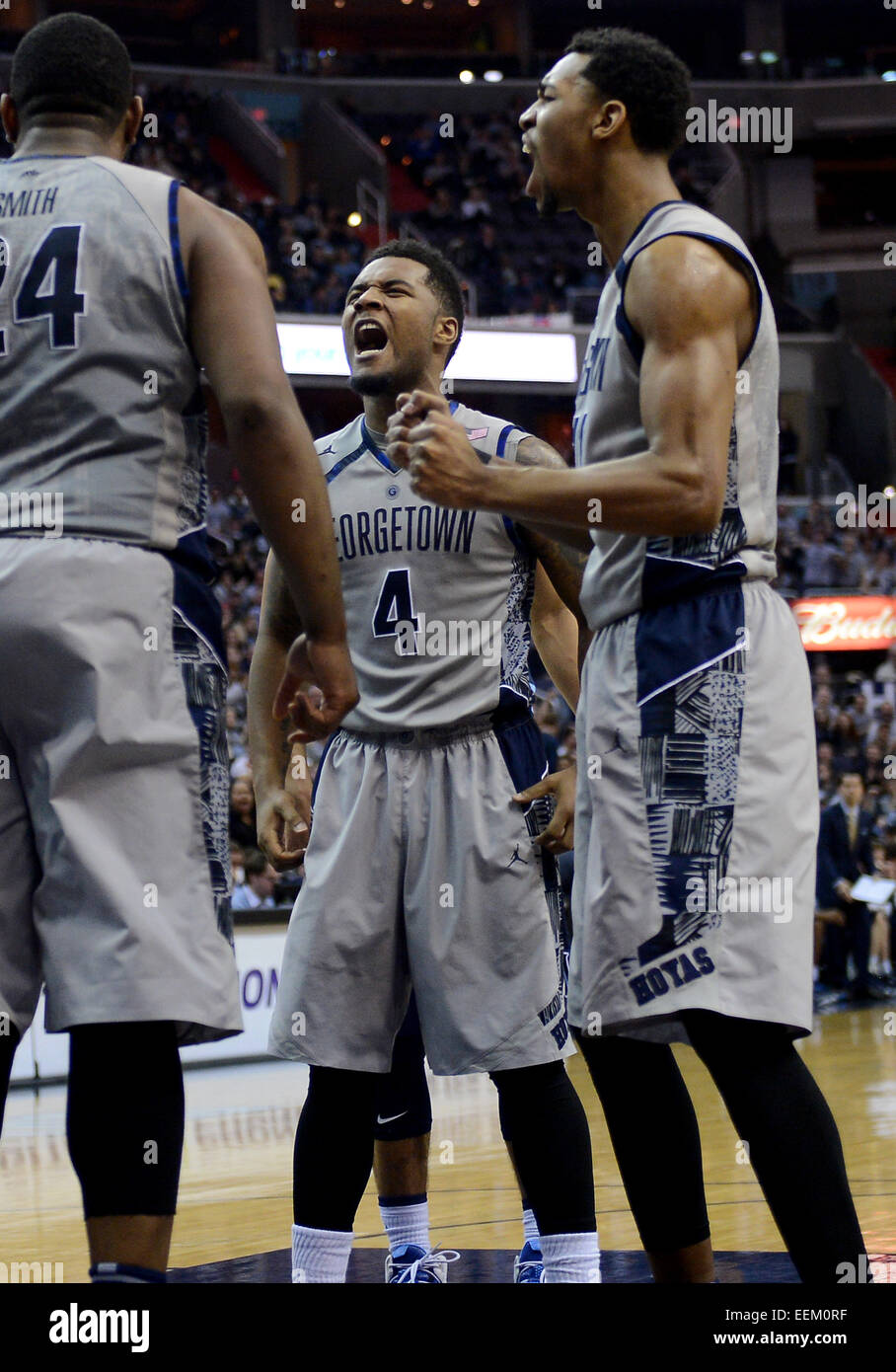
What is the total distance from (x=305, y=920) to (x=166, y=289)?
1.30 m

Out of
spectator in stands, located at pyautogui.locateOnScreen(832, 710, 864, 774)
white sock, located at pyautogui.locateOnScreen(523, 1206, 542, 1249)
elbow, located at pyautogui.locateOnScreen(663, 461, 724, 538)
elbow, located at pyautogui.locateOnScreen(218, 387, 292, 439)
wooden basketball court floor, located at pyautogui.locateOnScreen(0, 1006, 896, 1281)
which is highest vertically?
elbow, located at pyautogui.locateOnScreen(218, 387, 292, 439)

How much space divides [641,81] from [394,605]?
1.11 m

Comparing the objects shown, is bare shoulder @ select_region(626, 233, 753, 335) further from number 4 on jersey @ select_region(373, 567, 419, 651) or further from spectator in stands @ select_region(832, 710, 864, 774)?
spectator in stands @ select_region(832, 710, 864, 774)

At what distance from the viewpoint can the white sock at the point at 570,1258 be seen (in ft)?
9.33

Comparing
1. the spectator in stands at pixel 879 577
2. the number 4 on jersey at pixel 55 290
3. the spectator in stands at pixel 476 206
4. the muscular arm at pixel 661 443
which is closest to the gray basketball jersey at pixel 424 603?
the muscular arm at pixel 661 443

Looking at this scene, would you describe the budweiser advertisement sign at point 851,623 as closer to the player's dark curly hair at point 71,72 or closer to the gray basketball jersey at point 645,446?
the gray basketball jersey at point 645,446

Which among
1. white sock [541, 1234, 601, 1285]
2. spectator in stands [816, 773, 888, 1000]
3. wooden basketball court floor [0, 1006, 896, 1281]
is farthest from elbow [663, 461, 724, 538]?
spectator in stands [816, 773, 888, 1000]

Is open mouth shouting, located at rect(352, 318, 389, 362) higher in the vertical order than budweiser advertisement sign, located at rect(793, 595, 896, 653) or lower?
lower

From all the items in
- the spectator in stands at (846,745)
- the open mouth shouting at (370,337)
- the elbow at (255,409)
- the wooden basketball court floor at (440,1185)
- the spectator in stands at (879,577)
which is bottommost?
the wooden basketball court floor at (440,1185)

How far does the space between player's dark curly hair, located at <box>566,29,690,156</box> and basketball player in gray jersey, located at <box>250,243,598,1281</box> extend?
0.85 m

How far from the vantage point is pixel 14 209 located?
2.19 meters

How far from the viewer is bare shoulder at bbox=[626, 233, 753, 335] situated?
7.47 feet

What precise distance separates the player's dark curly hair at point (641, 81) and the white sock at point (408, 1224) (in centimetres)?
215
